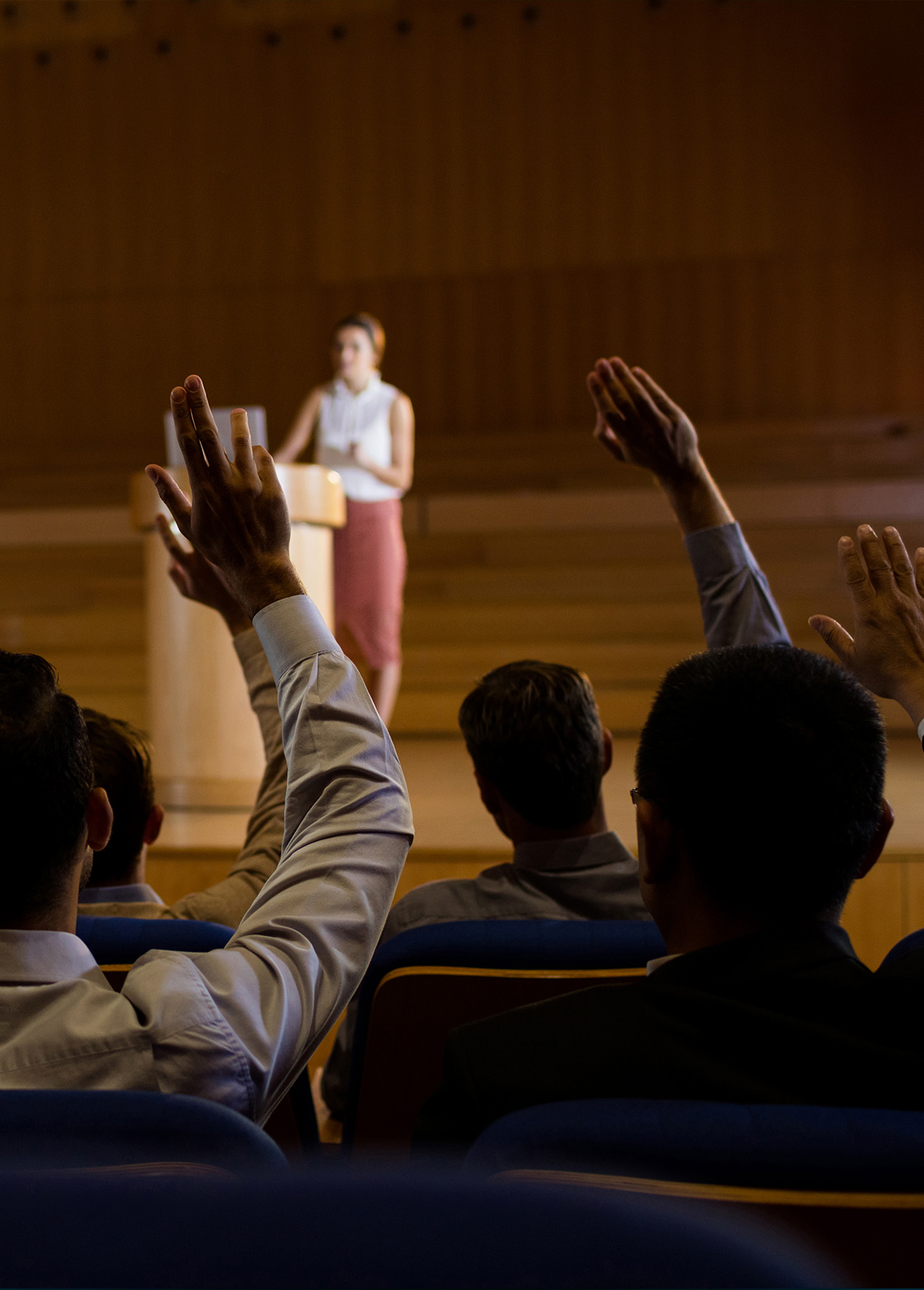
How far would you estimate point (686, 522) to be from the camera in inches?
66.5

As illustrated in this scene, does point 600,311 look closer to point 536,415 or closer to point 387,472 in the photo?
point 536,415

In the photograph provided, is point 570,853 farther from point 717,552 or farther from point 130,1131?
point 130,1131

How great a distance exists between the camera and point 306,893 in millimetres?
870

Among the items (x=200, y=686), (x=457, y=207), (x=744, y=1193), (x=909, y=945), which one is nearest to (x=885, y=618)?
(x=909, y=945)

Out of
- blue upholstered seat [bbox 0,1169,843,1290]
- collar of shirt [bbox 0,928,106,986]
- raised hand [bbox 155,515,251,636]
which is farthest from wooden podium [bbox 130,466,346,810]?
blue upholstered seat [bbox 0,1169,843,1290]

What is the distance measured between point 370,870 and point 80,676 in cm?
503

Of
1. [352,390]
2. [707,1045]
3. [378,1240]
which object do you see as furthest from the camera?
[352,390]

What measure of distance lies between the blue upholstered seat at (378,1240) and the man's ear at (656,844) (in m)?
0.55

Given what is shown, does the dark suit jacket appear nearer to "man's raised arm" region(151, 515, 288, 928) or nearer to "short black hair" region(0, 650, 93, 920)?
"short black hair" region(0, 650, 93, 920)

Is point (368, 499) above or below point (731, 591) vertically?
above

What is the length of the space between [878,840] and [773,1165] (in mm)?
380

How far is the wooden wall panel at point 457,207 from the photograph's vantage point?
7.23 meters

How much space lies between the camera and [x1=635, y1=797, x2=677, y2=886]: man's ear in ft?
2.81

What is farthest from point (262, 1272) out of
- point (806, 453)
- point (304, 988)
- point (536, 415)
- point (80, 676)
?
point (536, 415)
